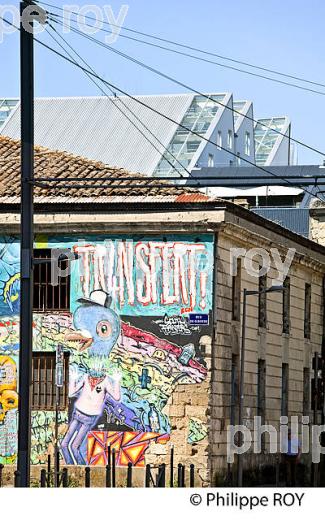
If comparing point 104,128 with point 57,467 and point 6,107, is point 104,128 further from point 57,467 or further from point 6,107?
point 57,467

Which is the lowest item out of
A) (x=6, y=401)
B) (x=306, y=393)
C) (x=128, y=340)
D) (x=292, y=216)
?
(x=306, y=393)

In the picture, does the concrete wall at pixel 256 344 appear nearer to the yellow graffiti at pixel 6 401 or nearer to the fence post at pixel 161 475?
the fence post at pixel 161 475

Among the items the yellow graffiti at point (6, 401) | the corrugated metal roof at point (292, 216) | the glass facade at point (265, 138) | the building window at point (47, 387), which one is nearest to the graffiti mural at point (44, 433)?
the building window at point (47, 387)

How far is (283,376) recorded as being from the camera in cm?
4478

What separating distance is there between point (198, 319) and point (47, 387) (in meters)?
4.14

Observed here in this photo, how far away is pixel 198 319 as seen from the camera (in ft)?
124

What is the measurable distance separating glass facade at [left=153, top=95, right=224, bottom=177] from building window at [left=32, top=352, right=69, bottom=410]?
150ft

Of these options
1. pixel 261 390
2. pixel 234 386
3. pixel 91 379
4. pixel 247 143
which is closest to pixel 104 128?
pixel 247 143

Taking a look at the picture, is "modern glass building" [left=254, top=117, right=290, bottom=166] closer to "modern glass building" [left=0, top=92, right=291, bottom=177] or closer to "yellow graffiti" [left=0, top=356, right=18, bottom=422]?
"modern glass building" [left=0, top=92, right=291, bottom=177]

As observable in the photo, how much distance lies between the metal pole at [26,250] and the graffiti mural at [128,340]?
1123 centimetres

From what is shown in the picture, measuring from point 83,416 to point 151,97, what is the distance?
191 ft

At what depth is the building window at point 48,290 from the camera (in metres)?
38.6
